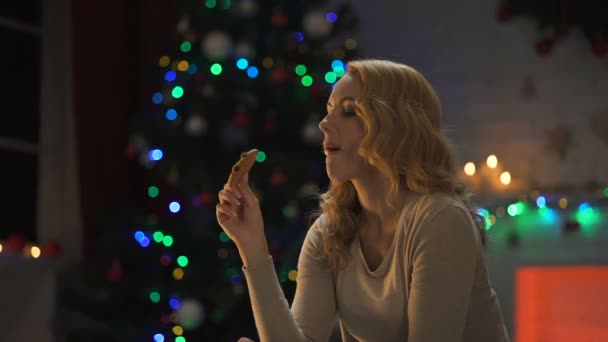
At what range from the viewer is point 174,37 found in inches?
146

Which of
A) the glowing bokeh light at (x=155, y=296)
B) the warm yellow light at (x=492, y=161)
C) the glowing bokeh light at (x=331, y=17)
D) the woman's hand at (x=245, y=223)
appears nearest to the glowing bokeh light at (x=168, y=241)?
the glowing bokeh light at (x=155, y=296)

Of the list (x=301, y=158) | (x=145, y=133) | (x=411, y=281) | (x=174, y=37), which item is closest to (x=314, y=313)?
(x=411, y=281)

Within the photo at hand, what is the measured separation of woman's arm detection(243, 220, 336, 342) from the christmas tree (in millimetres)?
1504

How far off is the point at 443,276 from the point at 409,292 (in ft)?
0.27

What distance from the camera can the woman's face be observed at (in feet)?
5.67

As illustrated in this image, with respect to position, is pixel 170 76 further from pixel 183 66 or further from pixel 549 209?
pixel 549 209

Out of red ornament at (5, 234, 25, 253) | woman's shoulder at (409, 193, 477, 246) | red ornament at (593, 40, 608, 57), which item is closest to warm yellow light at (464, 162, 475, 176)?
red ornament at (593, 40, 608, 57)

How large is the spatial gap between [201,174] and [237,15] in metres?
0.62

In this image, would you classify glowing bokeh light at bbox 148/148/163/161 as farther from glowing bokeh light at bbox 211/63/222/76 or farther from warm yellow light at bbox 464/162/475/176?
warm yellow light at bbox 464/162/475/176

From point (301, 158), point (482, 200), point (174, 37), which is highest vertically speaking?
point (174, 37)

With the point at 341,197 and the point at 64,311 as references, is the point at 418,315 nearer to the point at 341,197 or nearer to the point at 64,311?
the point at 341,197

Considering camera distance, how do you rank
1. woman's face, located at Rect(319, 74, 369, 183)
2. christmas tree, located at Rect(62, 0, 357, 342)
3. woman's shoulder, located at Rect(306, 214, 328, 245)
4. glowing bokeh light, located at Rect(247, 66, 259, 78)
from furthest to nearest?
glowing bokeh light, located at Rect(247, 66, 259, 78), christmas tree, located at Rect(62, 0, 357, 342), woman's shoulder, located at Rect(306, 214, 328, 245), woman's face, located at Rect(319, 74, 369, 183)

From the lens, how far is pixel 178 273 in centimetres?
349

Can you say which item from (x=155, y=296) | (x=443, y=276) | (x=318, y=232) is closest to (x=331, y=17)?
(x=155, y=296)
